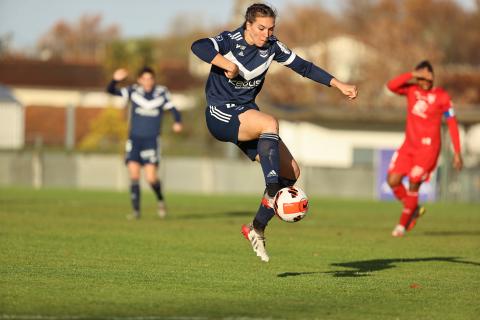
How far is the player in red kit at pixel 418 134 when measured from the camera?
1634cm

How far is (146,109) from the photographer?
63.3 feet

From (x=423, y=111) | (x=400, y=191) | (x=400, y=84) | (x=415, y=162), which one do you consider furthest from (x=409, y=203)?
(x=400, y=84)

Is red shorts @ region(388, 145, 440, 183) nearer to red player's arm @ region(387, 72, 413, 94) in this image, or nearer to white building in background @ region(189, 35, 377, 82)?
red player's arm @ region(387, 72, 413, 94)

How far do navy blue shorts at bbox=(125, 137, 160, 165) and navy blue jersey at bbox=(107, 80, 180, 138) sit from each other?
98 millimetres

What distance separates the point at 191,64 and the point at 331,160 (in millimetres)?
A: 64378

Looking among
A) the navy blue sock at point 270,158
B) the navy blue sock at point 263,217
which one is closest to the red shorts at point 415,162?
the navy blue sock at point 263,217

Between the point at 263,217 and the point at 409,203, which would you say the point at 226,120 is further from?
the point at 409,203

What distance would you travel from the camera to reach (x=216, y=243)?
14.0m

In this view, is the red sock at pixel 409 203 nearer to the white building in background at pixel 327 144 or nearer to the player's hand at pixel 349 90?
the player's hand at pixel 349 90

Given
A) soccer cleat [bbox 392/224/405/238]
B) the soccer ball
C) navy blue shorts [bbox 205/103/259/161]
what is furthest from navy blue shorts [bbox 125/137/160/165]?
the soccer ball

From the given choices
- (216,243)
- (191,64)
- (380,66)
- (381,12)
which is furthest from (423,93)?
(191,64)

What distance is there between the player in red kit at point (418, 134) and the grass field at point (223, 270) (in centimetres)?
82

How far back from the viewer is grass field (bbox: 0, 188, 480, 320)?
820 centimetres

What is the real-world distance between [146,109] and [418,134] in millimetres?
5053
